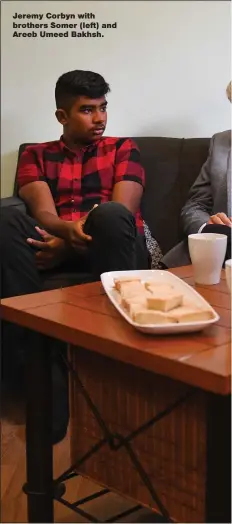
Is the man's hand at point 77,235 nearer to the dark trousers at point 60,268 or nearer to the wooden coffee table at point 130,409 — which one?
the dark trousers at point 60,268

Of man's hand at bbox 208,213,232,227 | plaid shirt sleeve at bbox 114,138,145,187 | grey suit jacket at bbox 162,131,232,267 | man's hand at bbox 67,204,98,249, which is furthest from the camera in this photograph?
plaid shirt sleeve at bbox 114,138,145,187

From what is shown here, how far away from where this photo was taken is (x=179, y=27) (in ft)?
7.18

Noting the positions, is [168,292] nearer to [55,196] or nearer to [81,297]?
[81,297]

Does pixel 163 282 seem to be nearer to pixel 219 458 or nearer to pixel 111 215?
pixel 219 458

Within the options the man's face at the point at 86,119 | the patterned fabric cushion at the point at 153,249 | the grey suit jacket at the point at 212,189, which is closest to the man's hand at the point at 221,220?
the grey suit jacket at the point at 212,189

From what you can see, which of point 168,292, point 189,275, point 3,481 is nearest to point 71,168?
point 189,275

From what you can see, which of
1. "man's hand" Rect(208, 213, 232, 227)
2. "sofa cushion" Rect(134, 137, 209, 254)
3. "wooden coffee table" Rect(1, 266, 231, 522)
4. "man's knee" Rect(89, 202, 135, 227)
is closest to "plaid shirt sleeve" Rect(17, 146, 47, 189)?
"sofa cushion" Rect(134, 137, 209, 254)

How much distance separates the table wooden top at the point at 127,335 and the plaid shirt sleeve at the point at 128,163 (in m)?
0.87

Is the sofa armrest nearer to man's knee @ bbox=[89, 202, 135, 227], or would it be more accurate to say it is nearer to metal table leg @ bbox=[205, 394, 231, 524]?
man's knee @ bbox=[89, 202, 135, 227]

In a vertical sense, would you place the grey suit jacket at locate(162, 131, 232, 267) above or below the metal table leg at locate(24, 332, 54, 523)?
above

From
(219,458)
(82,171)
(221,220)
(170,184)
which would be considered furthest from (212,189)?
(219,458)

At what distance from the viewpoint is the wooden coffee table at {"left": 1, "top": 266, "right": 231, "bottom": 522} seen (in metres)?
0.79

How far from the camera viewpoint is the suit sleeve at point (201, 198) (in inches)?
73.0

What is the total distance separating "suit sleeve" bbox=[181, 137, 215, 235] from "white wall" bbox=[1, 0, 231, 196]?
33cm
